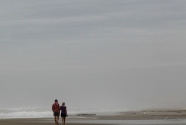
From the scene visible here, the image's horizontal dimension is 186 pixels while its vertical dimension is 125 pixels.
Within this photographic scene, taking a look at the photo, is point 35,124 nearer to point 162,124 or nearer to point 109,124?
point 109,124

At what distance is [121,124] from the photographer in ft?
118

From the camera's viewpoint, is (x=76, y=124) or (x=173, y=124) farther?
(x=76, y=124)

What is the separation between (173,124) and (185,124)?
849mm

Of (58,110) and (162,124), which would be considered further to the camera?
(58,110)

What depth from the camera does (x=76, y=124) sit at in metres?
36.7

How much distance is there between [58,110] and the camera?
37.2m

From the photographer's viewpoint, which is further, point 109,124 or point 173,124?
point 109,124

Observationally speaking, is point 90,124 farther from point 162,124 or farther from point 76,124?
point 162,124

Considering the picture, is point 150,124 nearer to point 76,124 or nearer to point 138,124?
point 138,124

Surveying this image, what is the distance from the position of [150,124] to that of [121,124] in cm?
222

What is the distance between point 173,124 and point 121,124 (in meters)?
3.83

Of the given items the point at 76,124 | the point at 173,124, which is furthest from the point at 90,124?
the point at 173,124

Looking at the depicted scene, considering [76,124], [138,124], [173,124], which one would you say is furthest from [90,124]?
[173,124]

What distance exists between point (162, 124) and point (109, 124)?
Answer: 4.01m
